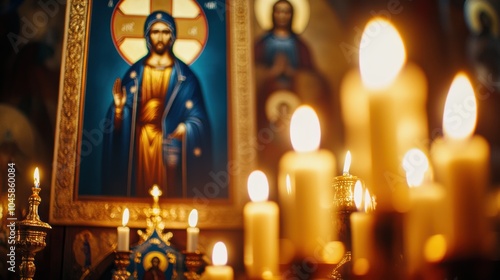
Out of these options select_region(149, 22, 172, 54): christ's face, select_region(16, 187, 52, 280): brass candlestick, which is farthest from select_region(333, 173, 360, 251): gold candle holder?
select_region(149, 22, 172, 54): christ's face

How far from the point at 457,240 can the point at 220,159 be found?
18.3 ft

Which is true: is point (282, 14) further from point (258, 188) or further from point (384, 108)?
point (384, 108)

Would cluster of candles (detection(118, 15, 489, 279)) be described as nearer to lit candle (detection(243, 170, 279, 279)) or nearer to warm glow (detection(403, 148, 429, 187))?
warm glow (detection(403, 148, 429, 187))

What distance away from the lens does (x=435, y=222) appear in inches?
34.7

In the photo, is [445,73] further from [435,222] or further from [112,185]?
[435,222]

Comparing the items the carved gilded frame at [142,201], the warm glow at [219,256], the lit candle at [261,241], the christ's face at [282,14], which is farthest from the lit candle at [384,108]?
the christ's face at [282,14]

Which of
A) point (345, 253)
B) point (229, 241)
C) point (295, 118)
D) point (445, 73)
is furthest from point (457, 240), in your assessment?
point (445, 73)

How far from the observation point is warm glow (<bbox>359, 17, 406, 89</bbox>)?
31.4 inches

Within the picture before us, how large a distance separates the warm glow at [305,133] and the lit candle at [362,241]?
0.14 metres

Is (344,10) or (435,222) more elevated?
(344,10)

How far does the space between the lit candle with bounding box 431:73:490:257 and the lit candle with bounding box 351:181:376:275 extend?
10 centimetres

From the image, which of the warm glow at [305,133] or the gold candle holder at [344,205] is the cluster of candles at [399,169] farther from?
the gold candle holder at [344,205]

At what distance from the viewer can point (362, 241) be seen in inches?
43.1

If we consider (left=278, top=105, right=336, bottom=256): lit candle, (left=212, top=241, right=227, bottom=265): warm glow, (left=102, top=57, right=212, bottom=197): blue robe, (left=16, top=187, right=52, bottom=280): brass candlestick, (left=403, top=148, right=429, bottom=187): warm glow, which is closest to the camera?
(left=278, top=105, right=336, bottom=256): lit candle
